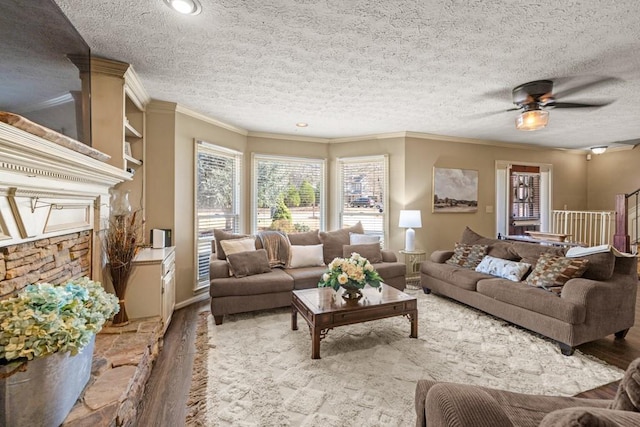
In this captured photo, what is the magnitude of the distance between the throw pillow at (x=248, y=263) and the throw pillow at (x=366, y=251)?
1177 mm

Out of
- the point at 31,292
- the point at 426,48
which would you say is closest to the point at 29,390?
the point at 31,292

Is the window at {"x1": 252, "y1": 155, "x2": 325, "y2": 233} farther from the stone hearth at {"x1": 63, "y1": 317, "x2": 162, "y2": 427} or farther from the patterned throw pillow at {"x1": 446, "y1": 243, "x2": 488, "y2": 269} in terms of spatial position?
A: the stone hearth at {"x1": 63, "y1": 317, "x2": 162, "y2": 427}

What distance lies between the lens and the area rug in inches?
76.0

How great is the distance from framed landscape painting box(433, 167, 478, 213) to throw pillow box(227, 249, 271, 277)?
3264mm

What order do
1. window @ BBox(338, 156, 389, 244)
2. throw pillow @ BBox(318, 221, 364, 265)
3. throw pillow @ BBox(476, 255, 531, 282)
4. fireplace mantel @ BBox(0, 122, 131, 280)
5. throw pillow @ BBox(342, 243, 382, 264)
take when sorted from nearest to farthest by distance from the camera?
fireplace mantel @ BBox(0, 122, 131, 280) → throw pillow @ BBox(476, 255, 531, 282) → throw pillow @ BBox(342, 243, 382, 264) → throw pillow @ BBox(318, 221, 364, 265) → window @ BBox(338, 156, 389, 244)

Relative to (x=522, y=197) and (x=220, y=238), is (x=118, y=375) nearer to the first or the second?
(x=220, y=238)

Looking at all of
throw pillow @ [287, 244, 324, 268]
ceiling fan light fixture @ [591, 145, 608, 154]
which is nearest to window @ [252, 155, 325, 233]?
throw pillow @ [287, 244, 324, 268]

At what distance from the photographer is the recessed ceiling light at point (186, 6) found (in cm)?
176

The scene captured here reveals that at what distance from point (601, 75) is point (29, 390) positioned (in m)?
4.60

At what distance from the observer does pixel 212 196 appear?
4434 millimetres

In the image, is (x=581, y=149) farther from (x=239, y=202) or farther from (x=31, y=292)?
(x=31, y=292)

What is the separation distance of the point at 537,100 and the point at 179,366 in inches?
166

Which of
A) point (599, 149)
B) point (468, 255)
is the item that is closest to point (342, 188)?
point (468, 255)

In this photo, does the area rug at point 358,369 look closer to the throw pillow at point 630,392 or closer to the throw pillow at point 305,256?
the throw pillow at point 305,256
